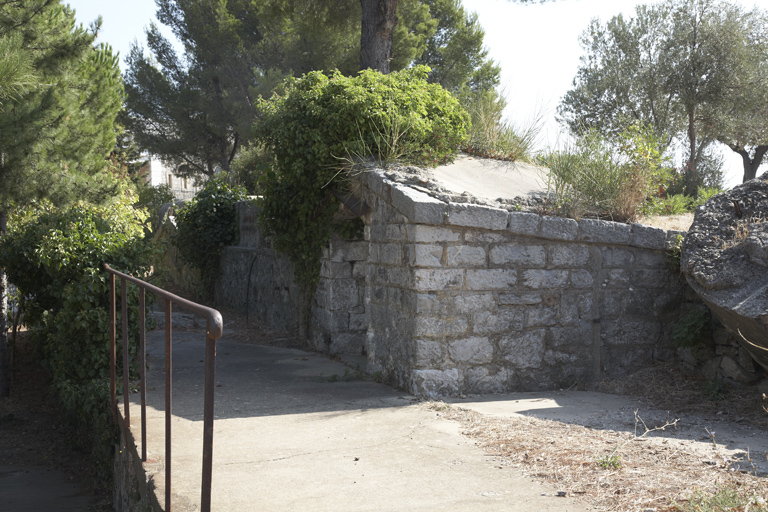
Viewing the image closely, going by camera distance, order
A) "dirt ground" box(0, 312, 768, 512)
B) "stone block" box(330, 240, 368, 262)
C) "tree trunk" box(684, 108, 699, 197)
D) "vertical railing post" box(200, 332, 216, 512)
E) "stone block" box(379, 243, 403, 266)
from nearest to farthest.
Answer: "vertical railing post" box(200, 332, 216, 512)
"dirt ground" box(0, 312, 768, 512)
"stone block" box(379, 243, 403, 266)
"stone block" box(330, 240, 368, 262)
"tree trunk" box(684, 108, 699, 197)

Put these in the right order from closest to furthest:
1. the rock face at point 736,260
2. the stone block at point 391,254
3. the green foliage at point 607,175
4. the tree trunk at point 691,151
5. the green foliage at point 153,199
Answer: the rock face at point 736,260 < the stone block at point 391,254 < the green foliage at point 607,175 < the tree trunk at point 691,151 < the green foliage at point 153,199

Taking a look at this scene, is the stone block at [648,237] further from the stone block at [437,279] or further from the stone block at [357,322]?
the stone block at [357,322]

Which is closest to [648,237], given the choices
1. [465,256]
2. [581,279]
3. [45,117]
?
[581,279]

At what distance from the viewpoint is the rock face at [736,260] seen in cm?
428

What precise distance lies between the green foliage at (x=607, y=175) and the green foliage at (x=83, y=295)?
4009mm

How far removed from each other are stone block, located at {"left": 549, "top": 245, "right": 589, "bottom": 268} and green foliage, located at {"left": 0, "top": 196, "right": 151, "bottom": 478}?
→ 369 centimetres

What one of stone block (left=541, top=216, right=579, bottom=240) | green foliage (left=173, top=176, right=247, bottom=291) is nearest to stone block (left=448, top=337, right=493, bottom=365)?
stone block (left=541, top=216, right=579, bottom=240)

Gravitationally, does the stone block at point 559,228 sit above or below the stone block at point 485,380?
above

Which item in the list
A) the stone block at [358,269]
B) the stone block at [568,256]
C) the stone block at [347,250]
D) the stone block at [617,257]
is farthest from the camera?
the stone block at [358,269]

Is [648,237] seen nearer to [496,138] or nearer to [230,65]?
[496,138]

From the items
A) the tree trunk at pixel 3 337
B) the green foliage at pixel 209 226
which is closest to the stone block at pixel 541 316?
the tree trunk at pixel 3 337

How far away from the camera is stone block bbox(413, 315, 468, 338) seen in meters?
5.01

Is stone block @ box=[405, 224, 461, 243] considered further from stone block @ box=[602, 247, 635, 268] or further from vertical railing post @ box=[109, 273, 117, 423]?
vertical railing post @ box=[109, 273, 117, 423]

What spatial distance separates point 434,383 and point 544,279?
1.33 metres
